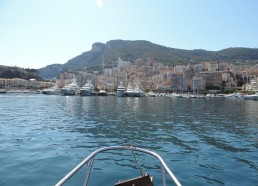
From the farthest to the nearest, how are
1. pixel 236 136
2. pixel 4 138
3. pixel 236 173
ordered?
pixel 236 136 → pixel 4 138 → pixel 236 173

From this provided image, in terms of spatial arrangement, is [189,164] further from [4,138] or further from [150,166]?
[4,138]

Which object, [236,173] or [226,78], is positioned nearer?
[236,173]

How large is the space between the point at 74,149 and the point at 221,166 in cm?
849

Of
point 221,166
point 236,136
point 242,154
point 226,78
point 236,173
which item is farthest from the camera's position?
point 226,78

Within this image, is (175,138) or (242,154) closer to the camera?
(242,154)

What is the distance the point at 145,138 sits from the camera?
1920cm

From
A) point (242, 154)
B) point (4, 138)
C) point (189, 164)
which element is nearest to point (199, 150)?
point (242, 154)

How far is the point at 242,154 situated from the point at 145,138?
695cm

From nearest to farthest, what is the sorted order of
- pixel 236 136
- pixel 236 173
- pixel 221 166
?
pixel 236 173, pixel 221 166, pixel 236 136

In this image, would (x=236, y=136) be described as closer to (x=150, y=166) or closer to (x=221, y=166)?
(x=221, y=166)

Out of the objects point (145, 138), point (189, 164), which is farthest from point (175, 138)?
point (189, 164)

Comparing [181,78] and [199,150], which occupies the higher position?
[181,78]

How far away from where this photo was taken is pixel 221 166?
12453mm

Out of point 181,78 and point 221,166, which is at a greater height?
point 181,78
